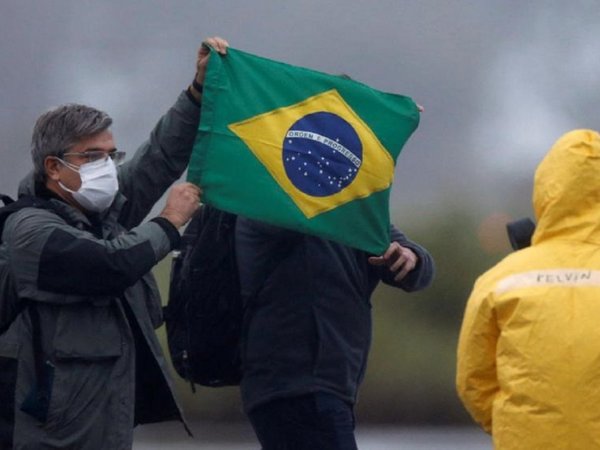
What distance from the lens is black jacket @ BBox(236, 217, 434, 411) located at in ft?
11.4

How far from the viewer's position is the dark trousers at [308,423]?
136 inches

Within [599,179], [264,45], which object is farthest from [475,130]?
[599,179]

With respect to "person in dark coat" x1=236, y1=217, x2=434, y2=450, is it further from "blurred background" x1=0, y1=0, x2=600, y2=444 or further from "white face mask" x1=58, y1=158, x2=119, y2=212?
"blurred background" x1=0, y1=0, x2=600, y2=444

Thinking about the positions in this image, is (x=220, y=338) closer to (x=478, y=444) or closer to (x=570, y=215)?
(x=570, y=215)

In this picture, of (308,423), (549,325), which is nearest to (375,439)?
(308,423)

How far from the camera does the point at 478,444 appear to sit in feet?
15.5

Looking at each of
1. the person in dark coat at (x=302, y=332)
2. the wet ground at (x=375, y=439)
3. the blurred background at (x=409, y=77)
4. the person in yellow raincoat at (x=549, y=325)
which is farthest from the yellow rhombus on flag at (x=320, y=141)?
the wet ground at (x=375, y=439)

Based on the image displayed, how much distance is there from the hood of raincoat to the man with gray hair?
813 millimetres

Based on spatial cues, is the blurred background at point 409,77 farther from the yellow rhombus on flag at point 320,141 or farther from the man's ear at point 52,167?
the man's ear at point 52,167

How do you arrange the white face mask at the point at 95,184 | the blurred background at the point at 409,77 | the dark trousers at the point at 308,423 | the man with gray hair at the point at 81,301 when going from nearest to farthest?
the man with gray hair at the point at 81,301 < the white face mask at the point at 95,184 < the dark trousers at the point at 308,423 < the blurred background at the point at 409,77

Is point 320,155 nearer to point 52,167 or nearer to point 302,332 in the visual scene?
point 302,332

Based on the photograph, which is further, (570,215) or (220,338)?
(220,338)

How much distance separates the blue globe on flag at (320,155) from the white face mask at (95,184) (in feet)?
1.32

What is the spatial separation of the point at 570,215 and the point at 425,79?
5.24 feet
